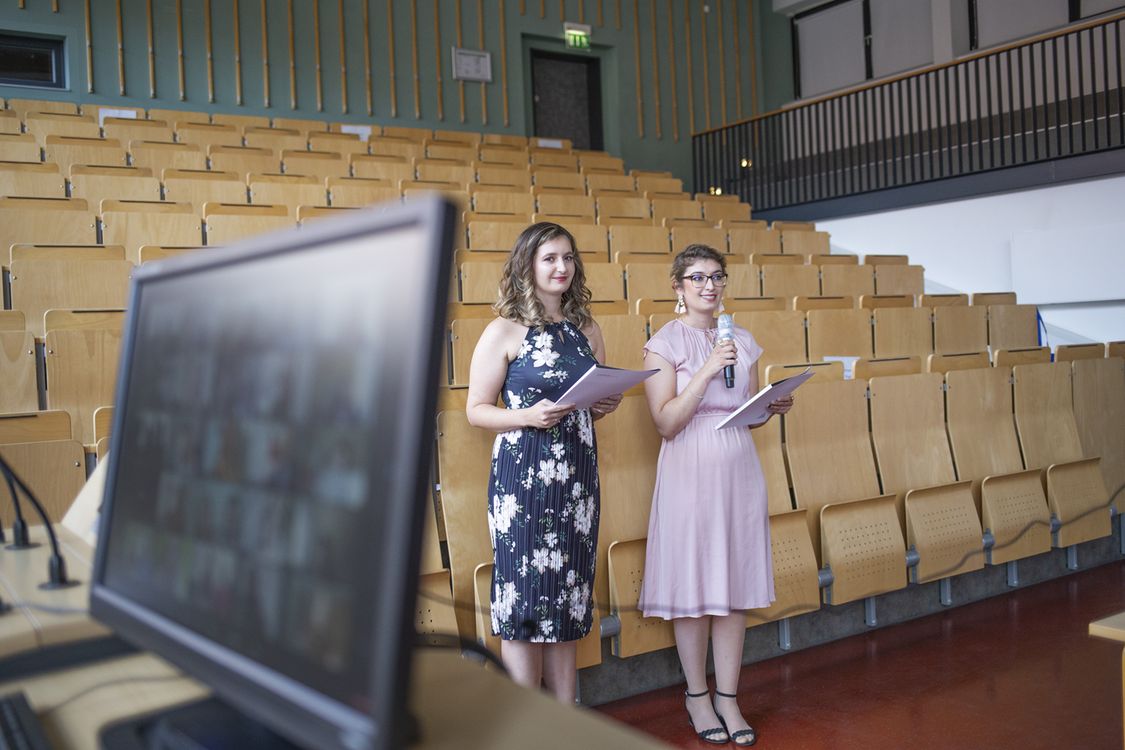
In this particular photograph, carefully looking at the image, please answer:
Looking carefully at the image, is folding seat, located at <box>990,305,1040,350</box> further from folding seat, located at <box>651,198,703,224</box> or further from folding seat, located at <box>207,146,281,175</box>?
folding seat, located at <box>207,146,281,175</box>

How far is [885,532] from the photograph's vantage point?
256cm

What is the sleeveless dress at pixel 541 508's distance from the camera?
175 cm

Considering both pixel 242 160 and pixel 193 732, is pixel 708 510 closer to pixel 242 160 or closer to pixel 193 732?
pixel 193 732

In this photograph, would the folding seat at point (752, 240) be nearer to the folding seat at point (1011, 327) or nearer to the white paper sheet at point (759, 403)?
the folding seat at point (1011, 327)

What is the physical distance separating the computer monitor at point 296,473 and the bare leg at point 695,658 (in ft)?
5.21

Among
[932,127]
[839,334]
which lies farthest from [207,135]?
[932,127]

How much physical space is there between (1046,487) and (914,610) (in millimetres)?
702

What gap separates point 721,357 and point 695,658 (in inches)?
27.1

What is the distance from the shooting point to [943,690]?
220 cm

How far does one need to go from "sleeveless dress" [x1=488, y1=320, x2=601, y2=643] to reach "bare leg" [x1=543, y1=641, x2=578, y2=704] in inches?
1.8

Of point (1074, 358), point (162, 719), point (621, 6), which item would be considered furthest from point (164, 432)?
point (621, 6)

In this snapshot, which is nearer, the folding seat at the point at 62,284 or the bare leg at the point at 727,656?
the bare leg at the point at 727,656

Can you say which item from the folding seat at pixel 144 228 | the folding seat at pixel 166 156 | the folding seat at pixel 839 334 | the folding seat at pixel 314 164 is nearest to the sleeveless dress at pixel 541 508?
the folding seat at pixel 839 334

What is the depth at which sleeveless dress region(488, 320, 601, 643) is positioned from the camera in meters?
1.75
